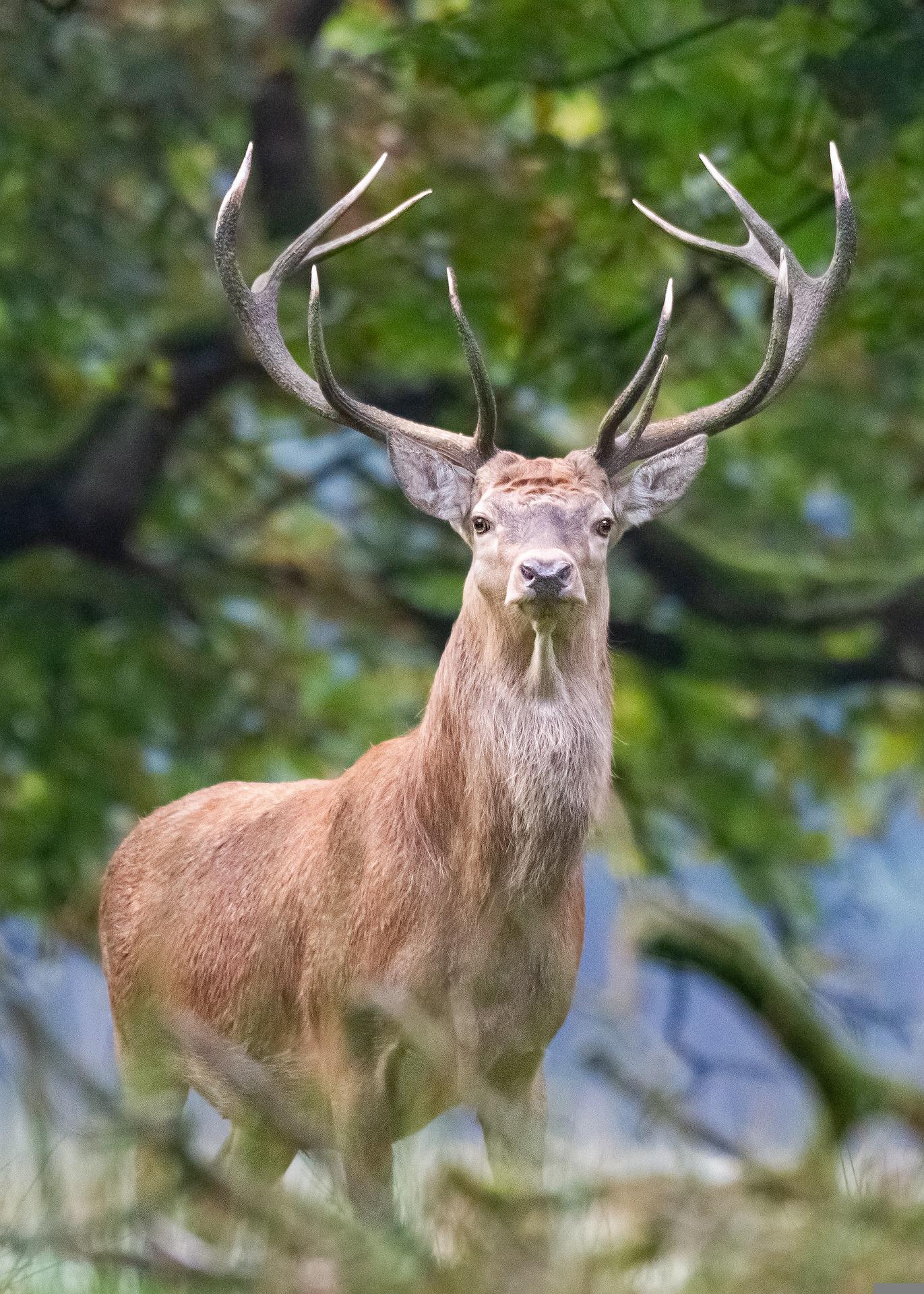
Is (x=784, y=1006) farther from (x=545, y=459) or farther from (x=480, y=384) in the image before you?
(x=480, y=384)

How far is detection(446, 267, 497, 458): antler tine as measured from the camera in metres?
5.15

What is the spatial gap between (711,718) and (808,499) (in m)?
1.68

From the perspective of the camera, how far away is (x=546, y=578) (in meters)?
4.78

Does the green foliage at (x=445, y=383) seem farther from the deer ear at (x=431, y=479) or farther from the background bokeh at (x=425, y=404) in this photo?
the deer ear at (x=431, y=479)

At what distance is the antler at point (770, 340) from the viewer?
17.6 ft

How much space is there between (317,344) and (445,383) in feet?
21.2

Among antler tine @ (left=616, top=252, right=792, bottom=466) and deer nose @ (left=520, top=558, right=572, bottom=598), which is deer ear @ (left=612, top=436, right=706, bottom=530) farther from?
deer nose @ (left=520, top=558, right=572, bottom=598)

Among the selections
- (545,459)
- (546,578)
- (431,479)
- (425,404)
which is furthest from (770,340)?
(425,404)

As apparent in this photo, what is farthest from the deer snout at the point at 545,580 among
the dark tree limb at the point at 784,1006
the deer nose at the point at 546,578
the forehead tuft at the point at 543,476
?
the dark tree limb at the point at 784,1006

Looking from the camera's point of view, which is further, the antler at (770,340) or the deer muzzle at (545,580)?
the antler at (770,340)

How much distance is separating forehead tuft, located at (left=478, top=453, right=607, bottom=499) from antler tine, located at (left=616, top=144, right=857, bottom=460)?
0.67ft

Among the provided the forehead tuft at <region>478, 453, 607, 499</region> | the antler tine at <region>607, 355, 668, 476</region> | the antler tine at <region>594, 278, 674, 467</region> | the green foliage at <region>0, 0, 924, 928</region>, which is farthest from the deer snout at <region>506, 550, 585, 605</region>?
the green foliage at <region>0, 0, 924, 928</region>

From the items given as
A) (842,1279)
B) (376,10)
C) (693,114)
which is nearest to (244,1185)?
(842,1279)

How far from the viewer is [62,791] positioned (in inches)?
470
